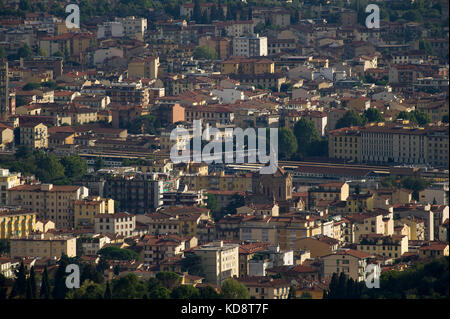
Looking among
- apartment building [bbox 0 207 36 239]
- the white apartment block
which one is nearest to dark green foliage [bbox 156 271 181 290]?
apartment building [bbox 0 207 36 239]

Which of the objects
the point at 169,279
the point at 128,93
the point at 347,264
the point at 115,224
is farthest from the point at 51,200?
the point at 128,93

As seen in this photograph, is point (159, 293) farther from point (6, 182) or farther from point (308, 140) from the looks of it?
point (308, 140)

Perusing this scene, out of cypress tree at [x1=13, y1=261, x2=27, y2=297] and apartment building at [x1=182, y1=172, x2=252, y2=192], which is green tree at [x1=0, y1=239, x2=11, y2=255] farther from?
apartment building at [x1=182, y1=172, x2=252, y2=192]

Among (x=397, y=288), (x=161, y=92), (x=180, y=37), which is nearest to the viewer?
(x=397, y=288)

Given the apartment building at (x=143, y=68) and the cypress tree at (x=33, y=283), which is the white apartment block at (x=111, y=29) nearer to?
the apartment building at (x=143, y=68)
